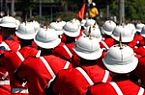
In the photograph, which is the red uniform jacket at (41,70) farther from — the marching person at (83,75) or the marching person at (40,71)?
the marching person at (83,75)

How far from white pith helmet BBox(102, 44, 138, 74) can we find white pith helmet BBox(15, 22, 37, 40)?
3.67 m

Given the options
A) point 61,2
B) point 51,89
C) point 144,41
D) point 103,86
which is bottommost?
point 61,2

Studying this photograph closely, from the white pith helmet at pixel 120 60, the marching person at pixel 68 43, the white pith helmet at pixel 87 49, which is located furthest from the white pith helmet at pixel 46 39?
the white pith helmet at pixel 120 60

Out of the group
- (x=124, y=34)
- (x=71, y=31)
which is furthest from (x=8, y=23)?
(x=124, y=34)

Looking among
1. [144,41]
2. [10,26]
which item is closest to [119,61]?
[10,26]

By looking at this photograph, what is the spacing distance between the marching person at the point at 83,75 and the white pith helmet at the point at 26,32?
2.94m

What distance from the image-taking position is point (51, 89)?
686 cm

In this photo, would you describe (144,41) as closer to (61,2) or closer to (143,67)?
(143,67)

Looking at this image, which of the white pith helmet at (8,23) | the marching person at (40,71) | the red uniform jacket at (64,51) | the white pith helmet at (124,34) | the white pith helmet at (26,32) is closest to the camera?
the marching person at (40,71)

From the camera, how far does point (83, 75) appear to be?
639cm

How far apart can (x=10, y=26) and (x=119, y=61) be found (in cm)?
467

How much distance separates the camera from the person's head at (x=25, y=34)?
9.64 m

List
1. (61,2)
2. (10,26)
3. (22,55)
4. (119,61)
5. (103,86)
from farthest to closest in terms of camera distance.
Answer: (61,2) < (10,26) < (22,55) < (119,61) < (103,86)

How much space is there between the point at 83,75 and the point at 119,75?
0.53 meters
